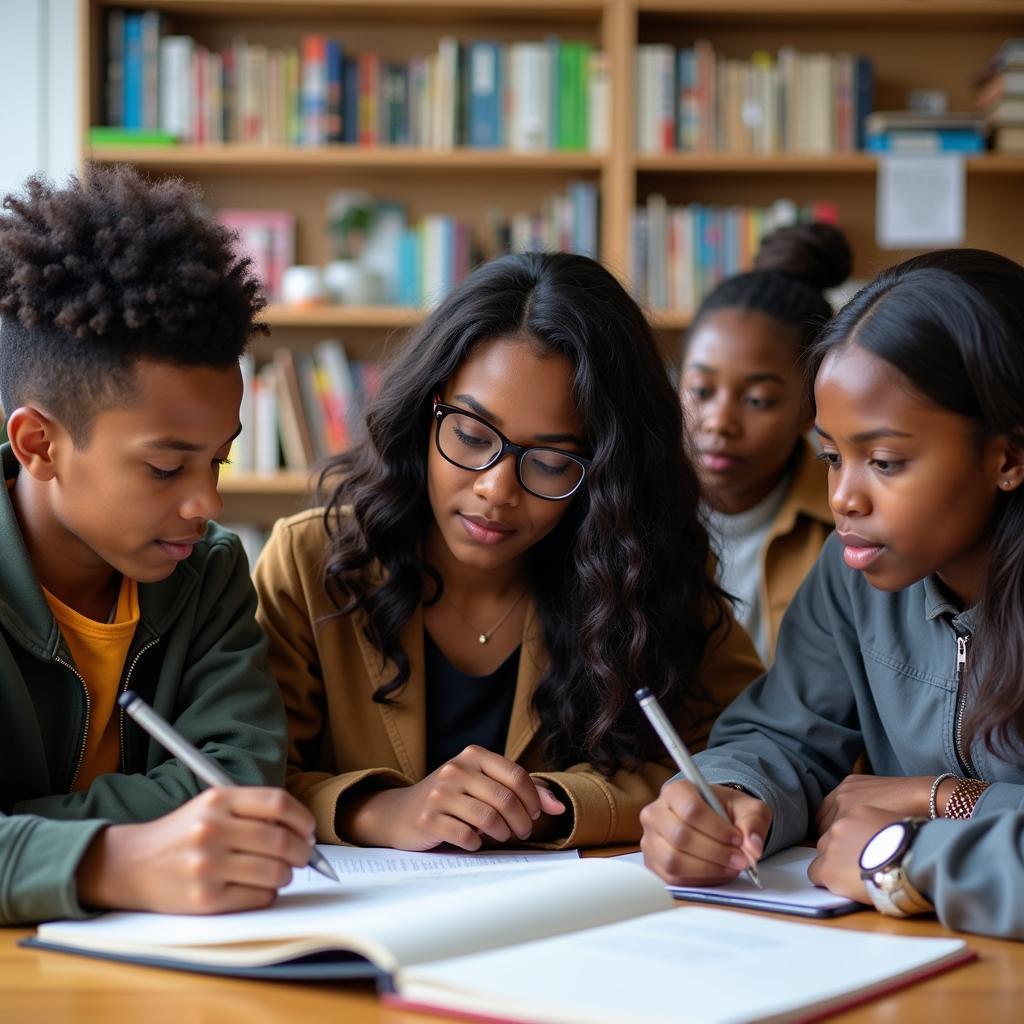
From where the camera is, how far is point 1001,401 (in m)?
1.28

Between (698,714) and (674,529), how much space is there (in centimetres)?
23

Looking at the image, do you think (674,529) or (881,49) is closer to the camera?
(674,529)

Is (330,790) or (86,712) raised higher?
(86,712)

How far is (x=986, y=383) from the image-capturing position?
128cm

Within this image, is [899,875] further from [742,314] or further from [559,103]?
[559,103]

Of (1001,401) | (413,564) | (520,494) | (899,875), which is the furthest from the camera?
Answer: (413,564)

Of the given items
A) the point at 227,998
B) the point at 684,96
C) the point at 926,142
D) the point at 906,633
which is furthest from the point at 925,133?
the point at 227,998

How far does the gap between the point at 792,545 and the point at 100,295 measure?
5.14 ft

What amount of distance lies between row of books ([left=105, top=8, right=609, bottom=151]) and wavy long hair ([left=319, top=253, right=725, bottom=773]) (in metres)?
2.18

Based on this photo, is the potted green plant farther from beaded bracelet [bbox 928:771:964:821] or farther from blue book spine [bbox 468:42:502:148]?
beaded bracelet [bbox 928:771:964:821]

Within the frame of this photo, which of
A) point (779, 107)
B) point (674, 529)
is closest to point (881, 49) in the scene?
point (779, 107)

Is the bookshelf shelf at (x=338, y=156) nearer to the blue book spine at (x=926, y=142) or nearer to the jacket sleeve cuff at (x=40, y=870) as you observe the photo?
the blue book spine at (x=926, y=142)

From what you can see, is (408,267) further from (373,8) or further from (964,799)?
(964,799)

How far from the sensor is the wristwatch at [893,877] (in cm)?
107
